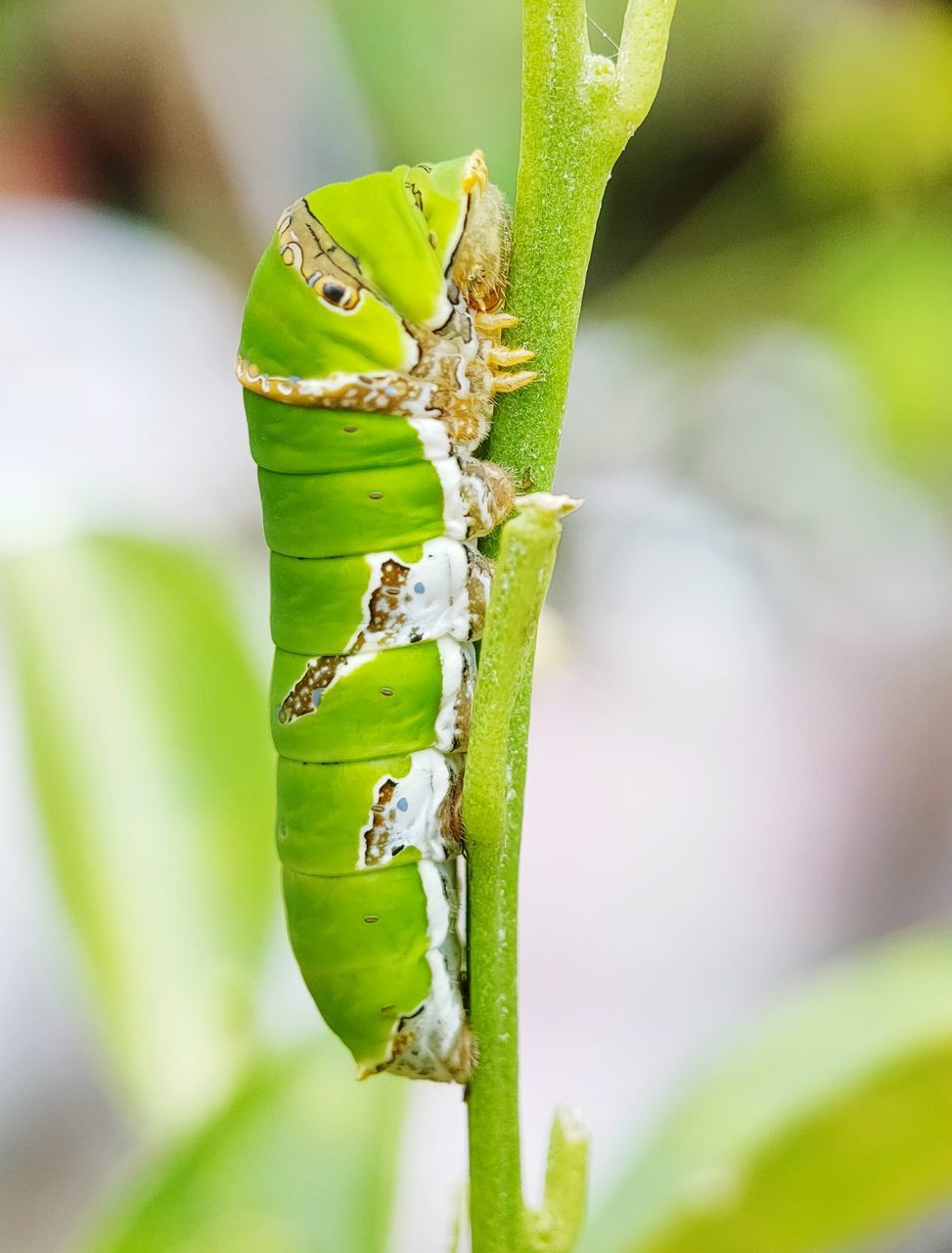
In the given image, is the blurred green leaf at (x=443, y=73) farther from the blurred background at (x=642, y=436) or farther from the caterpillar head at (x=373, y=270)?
the caterpillar head at (x=373, y=270)

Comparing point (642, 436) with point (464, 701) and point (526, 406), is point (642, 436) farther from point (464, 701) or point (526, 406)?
point (526, 406)

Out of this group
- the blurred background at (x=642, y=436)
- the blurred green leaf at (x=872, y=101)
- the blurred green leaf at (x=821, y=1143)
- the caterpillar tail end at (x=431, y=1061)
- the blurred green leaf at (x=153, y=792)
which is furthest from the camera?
the blurred green leaf at (x=872, y=101)

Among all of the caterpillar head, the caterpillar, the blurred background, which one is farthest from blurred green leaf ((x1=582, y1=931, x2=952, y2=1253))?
the blurred background

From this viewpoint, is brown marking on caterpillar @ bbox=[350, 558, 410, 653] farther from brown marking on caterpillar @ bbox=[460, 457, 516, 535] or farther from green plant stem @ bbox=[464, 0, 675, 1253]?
green plant stem @ bbox=[464, 0, 675, 1253]

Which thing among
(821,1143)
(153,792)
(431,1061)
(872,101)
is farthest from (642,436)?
(431,1061)

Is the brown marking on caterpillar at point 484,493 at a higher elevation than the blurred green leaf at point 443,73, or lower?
lower

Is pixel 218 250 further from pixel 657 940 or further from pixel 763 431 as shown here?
pixel 657 940

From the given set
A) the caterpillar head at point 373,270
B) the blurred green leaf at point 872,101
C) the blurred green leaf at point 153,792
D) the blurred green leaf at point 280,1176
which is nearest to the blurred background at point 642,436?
the blurred green leaf at point 872,101
